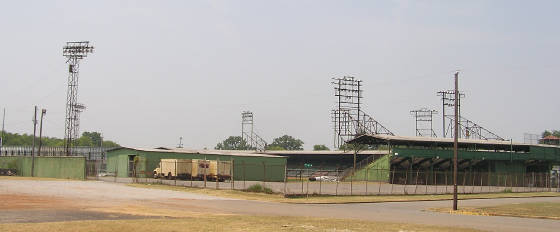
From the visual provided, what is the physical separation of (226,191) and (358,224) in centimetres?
2196

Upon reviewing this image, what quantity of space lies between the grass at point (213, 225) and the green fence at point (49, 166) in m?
44.0

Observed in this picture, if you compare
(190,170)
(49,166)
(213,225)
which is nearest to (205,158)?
(190,170)

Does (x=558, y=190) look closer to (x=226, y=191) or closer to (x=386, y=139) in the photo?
(x=386, y=139)

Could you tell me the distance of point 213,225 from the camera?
20.0m

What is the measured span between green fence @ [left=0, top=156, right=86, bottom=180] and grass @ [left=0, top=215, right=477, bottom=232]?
1734 inches

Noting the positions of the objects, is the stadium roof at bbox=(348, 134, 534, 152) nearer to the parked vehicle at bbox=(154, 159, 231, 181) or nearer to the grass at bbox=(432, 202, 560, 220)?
the parked vehicle at bbox=(154, 159, 231, 181)

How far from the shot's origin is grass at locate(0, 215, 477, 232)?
18031 mm

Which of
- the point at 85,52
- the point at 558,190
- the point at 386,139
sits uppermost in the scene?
the point at 85,52

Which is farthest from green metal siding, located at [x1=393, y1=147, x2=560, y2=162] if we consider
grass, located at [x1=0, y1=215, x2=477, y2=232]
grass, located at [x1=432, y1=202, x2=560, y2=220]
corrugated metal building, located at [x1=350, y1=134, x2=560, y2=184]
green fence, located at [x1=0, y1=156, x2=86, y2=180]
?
grass, located at [x1=0, y1=215, x2=477, y2=232]

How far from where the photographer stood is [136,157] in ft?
212

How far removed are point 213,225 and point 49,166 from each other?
55976 mm

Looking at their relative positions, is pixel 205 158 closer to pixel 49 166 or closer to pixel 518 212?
pixel 49 166

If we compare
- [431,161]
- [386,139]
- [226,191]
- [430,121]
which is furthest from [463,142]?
[226,191]

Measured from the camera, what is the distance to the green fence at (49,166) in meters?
63.7
